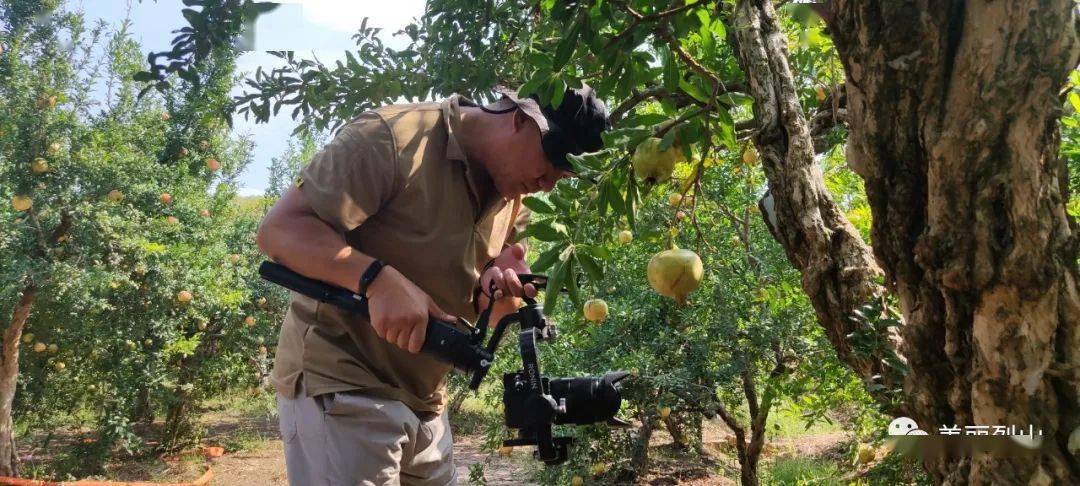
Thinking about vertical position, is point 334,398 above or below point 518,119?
below

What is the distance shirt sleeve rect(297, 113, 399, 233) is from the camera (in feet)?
4.70

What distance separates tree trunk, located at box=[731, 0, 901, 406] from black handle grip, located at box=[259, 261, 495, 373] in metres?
0.65

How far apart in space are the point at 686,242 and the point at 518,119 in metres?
2.09

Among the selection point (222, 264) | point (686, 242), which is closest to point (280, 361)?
point (686, 242)

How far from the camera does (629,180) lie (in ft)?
4.38

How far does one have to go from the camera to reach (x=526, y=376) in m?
1.50

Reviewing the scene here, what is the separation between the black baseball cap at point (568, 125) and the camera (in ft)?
5.45

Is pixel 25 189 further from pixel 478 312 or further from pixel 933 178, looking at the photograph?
pixel 933 178

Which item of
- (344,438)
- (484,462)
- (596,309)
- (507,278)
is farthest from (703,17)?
(484,462)

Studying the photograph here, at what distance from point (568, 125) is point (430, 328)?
0.58m

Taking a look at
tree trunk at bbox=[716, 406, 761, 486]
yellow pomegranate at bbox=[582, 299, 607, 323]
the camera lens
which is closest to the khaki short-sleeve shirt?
the camera lens

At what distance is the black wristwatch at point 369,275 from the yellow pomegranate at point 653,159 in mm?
527

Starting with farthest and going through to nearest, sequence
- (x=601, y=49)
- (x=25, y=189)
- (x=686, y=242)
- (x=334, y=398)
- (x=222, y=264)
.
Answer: (x=222, y=264) < (x=25, y=189) < (x=686, y=242) < (x=334, y=398) < (x=601, y=49)

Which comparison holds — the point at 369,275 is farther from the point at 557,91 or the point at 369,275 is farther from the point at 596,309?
the point at 596,309
